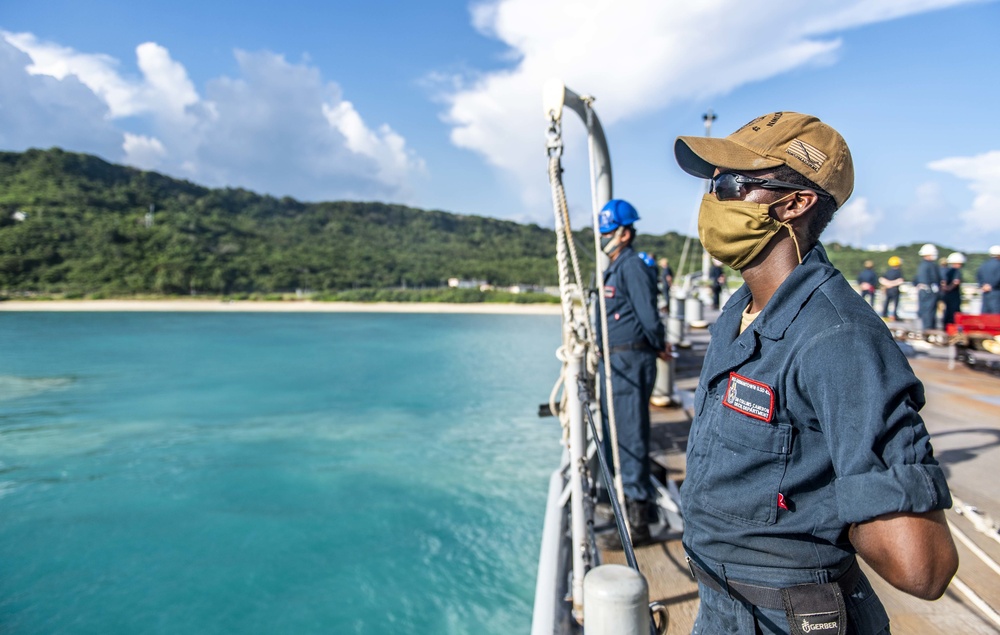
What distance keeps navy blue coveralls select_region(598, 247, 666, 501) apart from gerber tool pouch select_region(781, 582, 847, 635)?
7.67ft

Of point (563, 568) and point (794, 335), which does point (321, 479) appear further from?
point (794, 335)

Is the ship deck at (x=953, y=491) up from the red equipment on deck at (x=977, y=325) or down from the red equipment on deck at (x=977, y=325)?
down

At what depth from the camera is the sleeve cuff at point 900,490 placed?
0.94 m

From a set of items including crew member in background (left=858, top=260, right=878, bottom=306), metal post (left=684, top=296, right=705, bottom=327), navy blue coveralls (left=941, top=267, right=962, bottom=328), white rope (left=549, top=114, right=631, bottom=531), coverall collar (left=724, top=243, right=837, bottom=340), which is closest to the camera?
coverall collar (left=724, top=243, right=837, bottom=340)

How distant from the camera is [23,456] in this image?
11.5 meters

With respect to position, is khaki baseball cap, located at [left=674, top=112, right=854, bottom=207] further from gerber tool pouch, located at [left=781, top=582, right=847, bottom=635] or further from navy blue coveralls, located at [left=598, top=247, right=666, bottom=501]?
navy blue coveralls, located at [left=598, top=247, right=666, bottom=501]

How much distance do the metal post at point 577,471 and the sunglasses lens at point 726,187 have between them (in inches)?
60.4

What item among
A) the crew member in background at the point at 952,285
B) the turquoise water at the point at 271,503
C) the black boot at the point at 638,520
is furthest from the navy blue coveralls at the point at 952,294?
the black boot at the point at 638,520

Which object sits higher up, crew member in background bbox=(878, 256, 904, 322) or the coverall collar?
crew member in background bbox=(878, 256, 904, 322)

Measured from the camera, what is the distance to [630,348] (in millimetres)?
Result: 3672

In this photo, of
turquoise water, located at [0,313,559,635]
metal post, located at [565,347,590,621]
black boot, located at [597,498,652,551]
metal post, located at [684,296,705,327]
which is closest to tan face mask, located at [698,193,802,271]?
metal post, located at [565,347,590,621]

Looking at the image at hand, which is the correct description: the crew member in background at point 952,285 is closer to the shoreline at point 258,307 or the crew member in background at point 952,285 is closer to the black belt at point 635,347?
the black belt at point 635,347

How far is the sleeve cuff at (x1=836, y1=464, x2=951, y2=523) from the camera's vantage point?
94 centimetres

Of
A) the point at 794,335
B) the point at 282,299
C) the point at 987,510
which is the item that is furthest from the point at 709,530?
the point at 282,299
